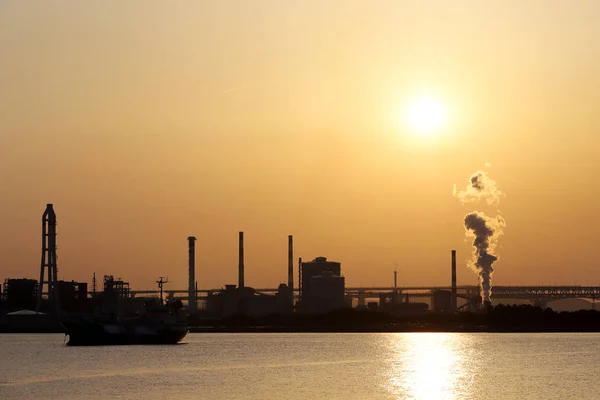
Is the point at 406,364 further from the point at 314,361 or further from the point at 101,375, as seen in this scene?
the point at 101,375

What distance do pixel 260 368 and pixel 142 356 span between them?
3131 centimetres

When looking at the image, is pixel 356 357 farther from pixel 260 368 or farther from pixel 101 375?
pixel 101 375


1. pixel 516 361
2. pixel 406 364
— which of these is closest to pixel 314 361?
pixel 406 364

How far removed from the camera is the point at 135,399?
96.0 meters

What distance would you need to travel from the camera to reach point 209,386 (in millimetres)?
109938

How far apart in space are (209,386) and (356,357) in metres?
54.7

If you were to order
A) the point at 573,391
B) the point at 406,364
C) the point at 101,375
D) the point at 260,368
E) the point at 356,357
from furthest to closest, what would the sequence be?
1. the point at 356,357
2. the point at 406,364
3. the point at 260,368
4. the point at 101,375
5. the point at 573,391

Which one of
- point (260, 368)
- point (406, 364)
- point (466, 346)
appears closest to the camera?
point (260, 368)

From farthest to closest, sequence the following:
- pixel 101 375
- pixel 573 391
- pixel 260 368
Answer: pixel 260 368 → pixel 101 375 → pixel 573 391

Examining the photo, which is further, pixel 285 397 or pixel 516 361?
pixel 516 361

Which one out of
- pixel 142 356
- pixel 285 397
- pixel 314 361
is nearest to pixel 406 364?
pixel 314 361

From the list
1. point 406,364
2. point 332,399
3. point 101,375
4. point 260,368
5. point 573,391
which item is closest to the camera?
point 332,399

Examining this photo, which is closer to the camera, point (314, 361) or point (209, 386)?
point (209, 386)

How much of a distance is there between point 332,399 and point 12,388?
30512mm
